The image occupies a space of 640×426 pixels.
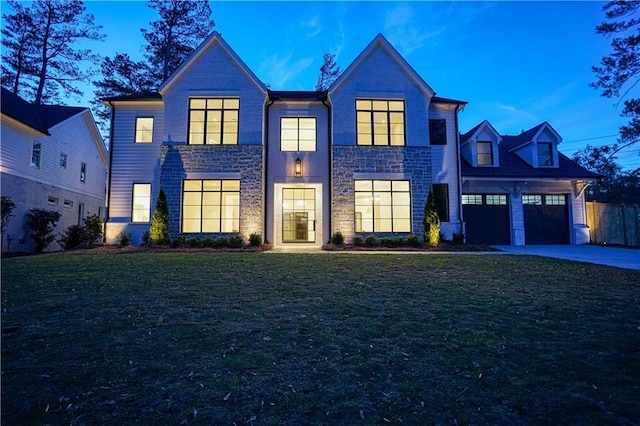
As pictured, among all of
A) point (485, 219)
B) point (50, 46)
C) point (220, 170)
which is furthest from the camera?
point (50, 46)

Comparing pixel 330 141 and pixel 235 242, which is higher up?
pixel 330 141

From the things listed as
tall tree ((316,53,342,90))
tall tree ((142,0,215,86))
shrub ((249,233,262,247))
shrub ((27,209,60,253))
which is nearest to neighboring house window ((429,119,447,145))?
shrub ((249,233,262,247))

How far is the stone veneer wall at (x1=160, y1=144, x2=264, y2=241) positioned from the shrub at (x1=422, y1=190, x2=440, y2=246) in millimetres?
6803

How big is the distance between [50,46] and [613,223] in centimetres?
3433

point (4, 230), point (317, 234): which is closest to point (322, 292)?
point (317, 234)

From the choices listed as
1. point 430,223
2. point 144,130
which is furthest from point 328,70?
point 430,223

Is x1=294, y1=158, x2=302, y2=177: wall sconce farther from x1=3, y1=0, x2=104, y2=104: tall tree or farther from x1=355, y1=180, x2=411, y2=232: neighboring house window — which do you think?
x1=3, y1=0, x2=104, y2=104: tall tree

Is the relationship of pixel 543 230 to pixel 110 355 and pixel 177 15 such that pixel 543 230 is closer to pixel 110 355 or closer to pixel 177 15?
pixel 110 355

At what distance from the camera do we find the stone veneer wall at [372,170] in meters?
13.1

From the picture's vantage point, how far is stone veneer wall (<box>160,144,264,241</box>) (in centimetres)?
1275

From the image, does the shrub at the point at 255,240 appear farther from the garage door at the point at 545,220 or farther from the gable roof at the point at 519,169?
the garage door at the point at 545,220

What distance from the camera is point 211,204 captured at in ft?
42.6

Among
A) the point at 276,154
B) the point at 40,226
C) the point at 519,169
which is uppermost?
the point at 276,154

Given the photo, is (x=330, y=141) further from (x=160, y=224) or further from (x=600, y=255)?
(x=600, y=255)
